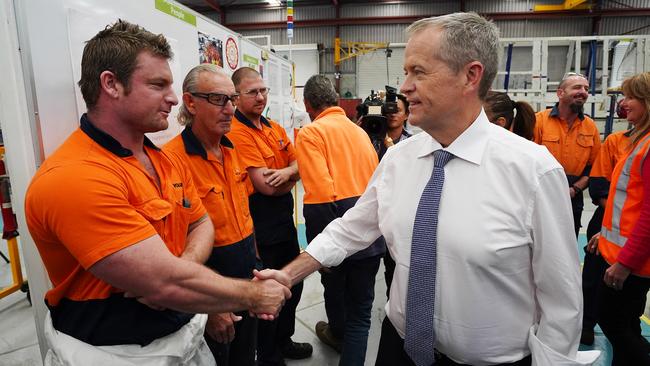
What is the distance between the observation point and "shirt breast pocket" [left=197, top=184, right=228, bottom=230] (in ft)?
6.09

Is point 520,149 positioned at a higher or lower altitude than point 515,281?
higher

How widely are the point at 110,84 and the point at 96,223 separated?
49 cm

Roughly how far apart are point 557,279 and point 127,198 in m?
1.30

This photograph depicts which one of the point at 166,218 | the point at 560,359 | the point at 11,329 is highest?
the point at 166,218

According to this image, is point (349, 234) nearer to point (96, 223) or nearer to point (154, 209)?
point (154, 209)

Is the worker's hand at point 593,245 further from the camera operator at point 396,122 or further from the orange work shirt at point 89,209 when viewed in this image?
the orange work shirt at point 89,209

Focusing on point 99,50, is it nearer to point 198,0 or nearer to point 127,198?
point 127,198

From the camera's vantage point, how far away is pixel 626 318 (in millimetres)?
2061

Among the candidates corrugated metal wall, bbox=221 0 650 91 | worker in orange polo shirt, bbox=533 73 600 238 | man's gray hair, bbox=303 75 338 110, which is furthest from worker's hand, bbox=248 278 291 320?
corrugated metal wall, bbox=221 0 650 91

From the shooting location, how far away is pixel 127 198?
1.19 m

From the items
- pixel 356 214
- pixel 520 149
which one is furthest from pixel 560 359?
pixel 356 214

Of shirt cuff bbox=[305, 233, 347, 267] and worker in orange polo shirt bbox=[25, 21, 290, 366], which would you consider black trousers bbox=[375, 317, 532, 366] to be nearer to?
shirt cuff bbox=[305, 233, 347, 267]

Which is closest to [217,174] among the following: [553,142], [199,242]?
[199,242]

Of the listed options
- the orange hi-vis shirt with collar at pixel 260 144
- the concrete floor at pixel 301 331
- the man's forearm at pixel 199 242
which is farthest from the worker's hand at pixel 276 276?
the concrete floor at pixel 301 331
